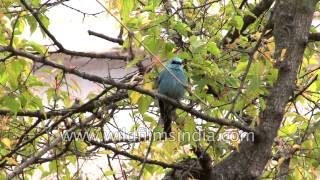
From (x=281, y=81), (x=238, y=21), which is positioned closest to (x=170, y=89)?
(x=238, y=21)

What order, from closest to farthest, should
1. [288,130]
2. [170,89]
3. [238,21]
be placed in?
[238,21]
[288,130]
[170,89]

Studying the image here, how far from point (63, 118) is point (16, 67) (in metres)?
0.58

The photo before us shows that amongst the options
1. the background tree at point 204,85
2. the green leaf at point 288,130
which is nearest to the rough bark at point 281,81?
the background tree at point 204,85

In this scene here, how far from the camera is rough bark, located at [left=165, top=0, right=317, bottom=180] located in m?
2.66

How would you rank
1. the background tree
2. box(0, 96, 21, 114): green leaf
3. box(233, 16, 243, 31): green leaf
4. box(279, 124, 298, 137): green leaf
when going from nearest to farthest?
the background tree → box(0, 96, 21, 114): green leaf → box(233, 16, 243, 31): green leaf → box(279, 124, 298, 137): green leaf

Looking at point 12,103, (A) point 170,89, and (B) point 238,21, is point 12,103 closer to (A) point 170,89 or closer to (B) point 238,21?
(A) point 170,89

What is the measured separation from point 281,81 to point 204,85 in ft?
1.39

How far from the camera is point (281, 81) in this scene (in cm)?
266

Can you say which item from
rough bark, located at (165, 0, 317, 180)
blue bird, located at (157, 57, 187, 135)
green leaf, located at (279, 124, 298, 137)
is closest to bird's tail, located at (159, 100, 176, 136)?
blue bird, located at (157, 57, 187, 135)

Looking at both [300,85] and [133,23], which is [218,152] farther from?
[133,23]

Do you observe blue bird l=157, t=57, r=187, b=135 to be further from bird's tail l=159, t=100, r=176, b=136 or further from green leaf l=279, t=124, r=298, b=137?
green leaf l=279, t=124, r=298, b=137

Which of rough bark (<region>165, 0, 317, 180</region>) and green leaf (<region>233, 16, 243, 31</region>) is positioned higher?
green leaf (<region>233, 16, 243, 31</region>)

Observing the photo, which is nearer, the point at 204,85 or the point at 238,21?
the point at 204,85

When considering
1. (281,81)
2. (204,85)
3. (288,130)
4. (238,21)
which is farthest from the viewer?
(288,130)
